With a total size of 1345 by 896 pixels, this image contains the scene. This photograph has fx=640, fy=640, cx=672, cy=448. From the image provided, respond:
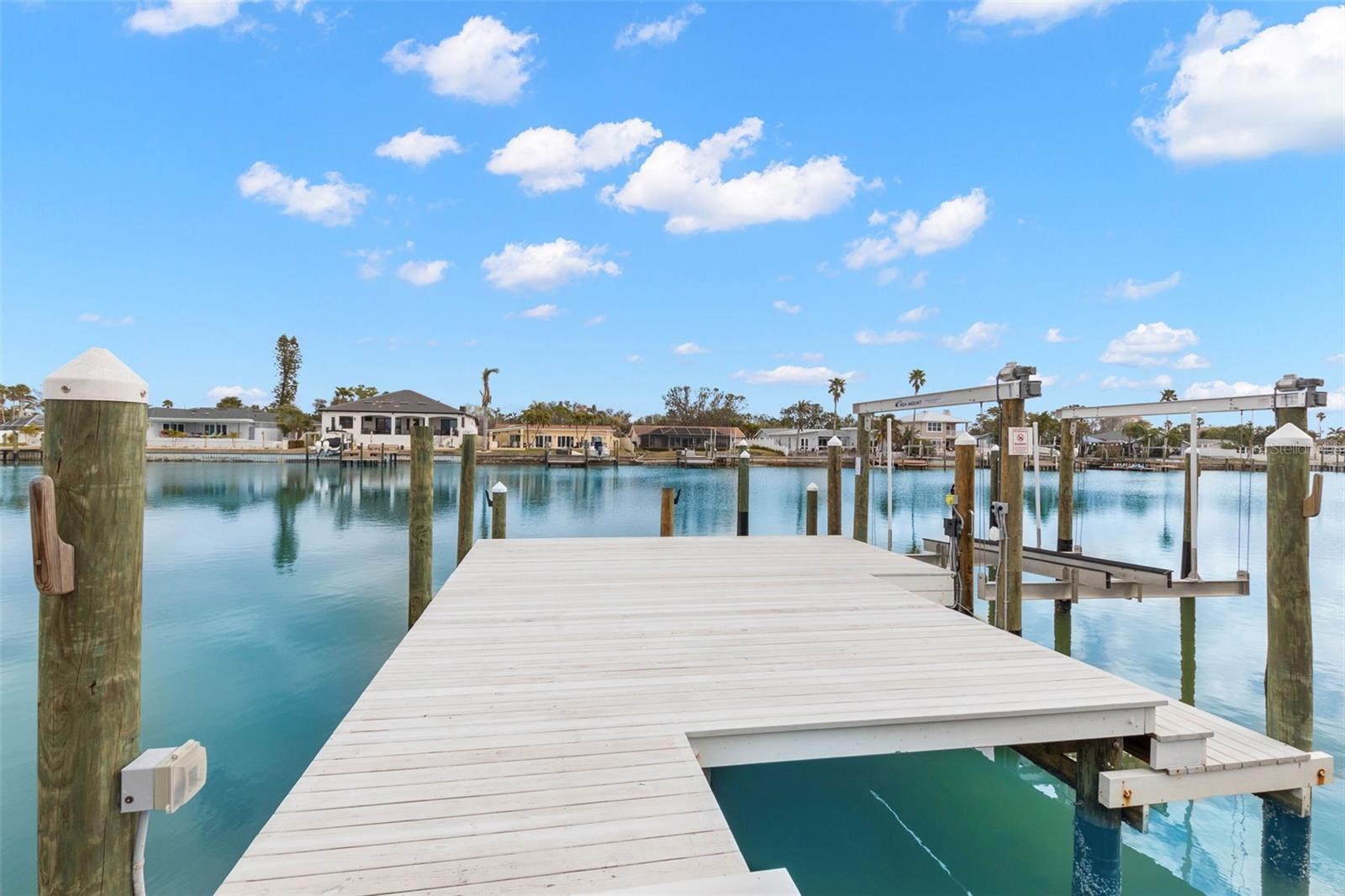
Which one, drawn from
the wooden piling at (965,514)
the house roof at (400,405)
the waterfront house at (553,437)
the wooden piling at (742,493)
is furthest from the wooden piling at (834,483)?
the waterfront house at (553,437)

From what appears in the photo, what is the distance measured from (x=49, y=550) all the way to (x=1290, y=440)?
660cm

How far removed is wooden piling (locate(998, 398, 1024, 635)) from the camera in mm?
5855

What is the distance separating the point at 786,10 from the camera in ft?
58.3

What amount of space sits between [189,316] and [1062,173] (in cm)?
4428

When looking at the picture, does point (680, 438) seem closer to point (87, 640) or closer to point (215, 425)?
point (215, 425)

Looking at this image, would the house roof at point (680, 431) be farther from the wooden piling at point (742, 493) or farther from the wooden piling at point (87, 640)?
the wooden piling at point (87, 640)

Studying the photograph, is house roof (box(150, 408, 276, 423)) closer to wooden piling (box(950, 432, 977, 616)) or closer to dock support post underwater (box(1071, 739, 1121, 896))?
wooden piling (box(950, 432, 977, 616))

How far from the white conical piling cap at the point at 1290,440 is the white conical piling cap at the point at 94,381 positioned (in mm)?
6394

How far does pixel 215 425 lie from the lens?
58.3 meters

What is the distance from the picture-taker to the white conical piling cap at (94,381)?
1811 mm

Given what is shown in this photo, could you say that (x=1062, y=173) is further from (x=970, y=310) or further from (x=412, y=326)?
(x=412, y=326)

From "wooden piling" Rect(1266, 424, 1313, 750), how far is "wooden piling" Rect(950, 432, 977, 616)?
2.24 metres

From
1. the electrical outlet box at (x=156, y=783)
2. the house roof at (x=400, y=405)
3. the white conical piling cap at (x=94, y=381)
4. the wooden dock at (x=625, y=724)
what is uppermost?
the house roof at (x=400, y=405)

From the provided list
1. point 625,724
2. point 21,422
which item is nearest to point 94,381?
point 625,724
